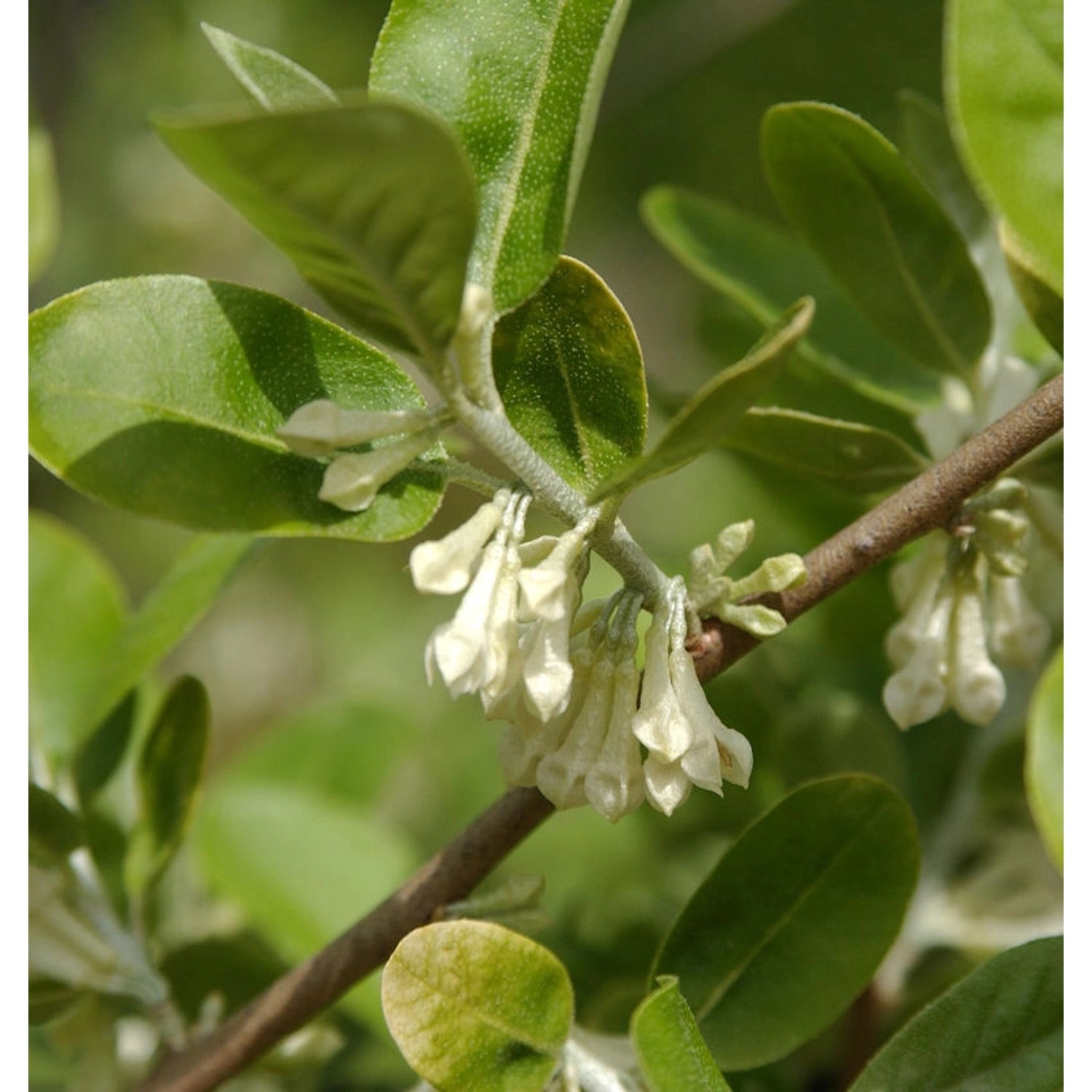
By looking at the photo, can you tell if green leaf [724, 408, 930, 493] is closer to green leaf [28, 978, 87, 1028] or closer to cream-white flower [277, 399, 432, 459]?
cream-white flower [277, 399, 432, 459]

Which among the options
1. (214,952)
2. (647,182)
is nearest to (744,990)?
(214,952)

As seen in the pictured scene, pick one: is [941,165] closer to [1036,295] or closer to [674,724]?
[1036,295]

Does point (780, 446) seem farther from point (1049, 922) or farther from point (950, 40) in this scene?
point (1049, 922)

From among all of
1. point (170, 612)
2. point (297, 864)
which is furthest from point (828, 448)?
point (297, 864)

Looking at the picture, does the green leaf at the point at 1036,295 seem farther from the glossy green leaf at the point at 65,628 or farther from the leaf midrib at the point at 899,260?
the glossy green leaf at the point at 65,628

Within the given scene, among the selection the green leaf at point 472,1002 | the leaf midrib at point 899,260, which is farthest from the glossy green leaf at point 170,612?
the leaf midrib at point 899,260

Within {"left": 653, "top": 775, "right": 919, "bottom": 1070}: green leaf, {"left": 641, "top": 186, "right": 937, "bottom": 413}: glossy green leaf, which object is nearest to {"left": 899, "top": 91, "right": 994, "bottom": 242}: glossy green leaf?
{"left": 641, "top": 186, "right": 937, "bottom": 413}: glossy green leaf
